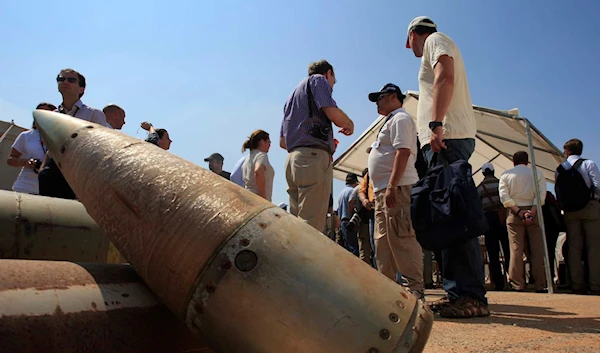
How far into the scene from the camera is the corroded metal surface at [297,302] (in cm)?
138

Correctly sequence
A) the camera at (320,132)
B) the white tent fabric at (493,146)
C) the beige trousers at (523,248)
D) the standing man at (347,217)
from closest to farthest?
1. the camera at (320,132)
2. the beige trousers at (523,248)
3. the standing man at (347,217)
4. the white tent fabric at (493,146)

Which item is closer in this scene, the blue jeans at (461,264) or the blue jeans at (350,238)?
the blue jeans at (461,264)

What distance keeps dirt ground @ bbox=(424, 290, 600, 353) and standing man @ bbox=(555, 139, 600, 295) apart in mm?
2462

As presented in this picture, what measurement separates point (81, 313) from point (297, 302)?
728 millimetres

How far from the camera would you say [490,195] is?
7.00m

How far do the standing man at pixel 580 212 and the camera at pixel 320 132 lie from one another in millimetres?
3733

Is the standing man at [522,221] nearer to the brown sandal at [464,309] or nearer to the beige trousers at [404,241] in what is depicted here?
the beige trousers at [404,241]

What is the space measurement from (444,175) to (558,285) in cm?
530

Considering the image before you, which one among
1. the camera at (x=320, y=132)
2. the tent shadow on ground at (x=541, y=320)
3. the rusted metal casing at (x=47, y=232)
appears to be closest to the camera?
the rusted metal casing at (x=47, y=232)

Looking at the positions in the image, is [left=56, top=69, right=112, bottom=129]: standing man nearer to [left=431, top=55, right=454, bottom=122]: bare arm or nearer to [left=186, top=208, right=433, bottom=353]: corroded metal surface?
[left=431, top=55, right=454, bottom=122]: bare arm

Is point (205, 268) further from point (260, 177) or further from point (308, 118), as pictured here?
point (260, 177)

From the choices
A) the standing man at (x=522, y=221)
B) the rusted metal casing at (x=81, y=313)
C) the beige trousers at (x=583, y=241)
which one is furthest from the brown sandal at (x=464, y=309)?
the beige trousers at (x=583, y=241)

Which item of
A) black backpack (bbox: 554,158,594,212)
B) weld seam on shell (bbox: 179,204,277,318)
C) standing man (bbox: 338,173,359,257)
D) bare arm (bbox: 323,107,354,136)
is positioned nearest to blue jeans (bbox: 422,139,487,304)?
bare arm (bbox: 323,107,354,136)

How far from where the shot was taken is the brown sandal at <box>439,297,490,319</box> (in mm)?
3094
